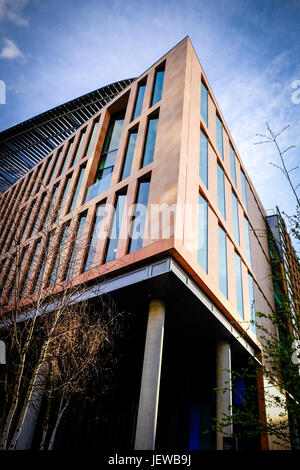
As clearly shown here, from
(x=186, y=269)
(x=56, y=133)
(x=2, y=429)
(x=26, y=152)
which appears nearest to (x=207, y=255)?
(x=186, y=269)

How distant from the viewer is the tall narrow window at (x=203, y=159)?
15.0 m

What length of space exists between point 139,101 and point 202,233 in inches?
401

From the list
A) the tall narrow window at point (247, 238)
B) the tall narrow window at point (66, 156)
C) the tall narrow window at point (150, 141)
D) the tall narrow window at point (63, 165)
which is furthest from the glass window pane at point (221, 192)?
the tall narrow window at point (63, 165)

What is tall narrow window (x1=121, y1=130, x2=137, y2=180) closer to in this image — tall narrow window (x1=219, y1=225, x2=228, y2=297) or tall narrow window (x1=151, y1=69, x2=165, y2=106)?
tall narrow window (x1=151, y1=69, x2=165, y2=106)

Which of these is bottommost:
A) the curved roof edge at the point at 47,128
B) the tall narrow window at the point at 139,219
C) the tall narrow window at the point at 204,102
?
the tall narrow window at the point at 139,219

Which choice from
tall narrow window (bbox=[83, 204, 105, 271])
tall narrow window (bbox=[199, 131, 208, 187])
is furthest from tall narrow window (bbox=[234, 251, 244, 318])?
tall narrow window (bbox=[83, 204, 105, 271])

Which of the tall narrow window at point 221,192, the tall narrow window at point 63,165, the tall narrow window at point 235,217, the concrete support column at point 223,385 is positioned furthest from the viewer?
the tall narrow window at point 63,165

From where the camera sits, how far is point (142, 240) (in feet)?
40.2

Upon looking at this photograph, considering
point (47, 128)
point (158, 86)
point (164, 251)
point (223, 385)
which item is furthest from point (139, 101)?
point (47, 128)

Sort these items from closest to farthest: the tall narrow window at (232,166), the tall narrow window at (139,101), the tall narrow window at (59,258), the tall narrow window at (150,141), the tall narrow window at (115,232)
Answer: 1. the tall narrow window at (59,258)
2. the tall narrow window at (115,232)
3. the tall narrow window at (150,141)
4. the tall narrow window at (139,101)
5. the tall narrow window at (232,166)

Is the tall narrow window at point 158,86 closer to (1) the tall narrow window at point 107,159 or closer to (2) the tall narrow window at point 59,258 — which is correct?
(1) the tall narrow window at point 107,159

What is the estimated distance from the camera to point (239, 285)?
17250 mm

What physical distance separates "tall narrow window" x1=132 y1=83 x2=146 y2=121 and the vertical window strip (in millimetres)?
8505

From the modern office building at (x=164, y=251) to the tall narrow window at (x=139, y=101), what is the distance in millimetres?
106
